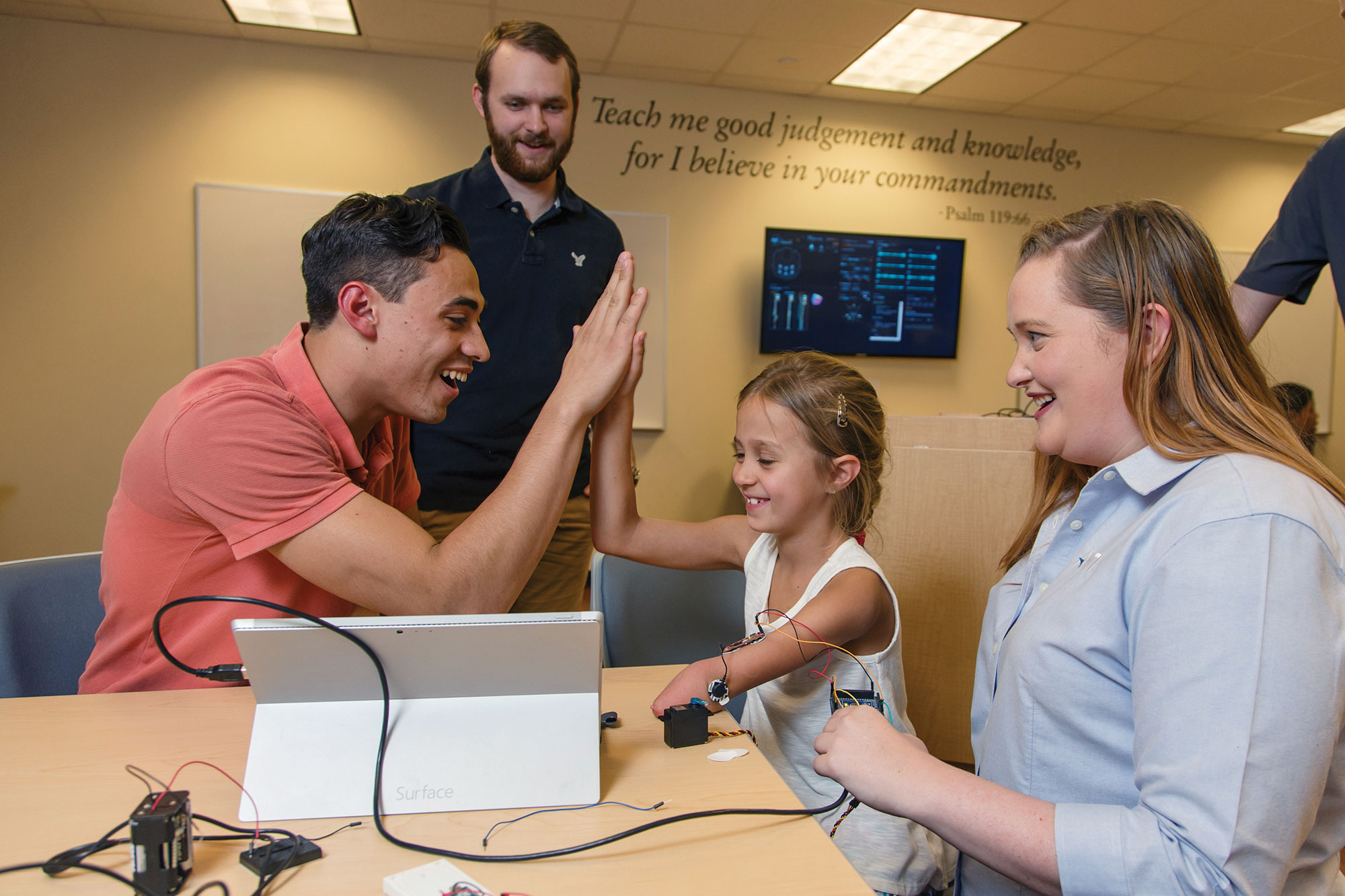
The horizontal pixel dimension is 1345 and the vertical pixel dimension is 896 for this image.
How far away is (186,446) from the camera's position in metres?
1.16

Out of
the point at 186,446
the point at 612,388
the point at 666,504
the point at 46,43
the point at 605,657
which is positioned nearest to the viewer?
the point at 186,446

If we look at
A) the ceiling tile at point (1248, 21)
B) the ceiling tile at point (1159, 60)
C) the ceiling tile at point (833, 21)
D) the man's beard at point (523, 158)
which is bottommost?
the man's beard at point (523, 158)

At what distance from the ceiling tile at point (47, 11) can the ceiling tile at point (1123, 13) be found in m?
4.26

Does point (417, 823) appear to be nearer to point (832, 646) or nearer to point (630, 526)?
point (832, 646)

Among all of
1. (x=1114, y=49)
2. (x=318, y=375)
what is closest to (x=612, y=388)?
(x=318, y=375)

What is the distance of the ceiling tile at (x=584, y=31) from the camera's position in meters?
3.74

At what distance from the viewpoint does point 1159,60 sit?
13.7ft

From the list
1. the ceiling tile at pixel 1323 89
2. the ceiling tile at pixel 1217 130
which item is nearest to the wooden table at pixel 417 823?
the ceiling tile at pixel 1323 89

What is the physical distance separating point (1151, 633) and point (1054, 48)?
415 centimetres

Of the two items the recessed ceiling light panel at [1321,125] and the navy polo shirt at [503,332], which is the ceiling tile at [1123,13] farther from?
the navy polo shirt at [503,332]

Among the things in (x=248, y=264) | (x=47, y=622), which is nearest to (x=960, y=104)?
(x=248, y=264)

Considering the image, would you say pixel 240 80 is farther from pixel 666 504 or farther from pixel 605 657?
pixel 605 657

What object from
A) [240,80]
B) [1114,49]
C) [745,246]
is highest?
[1114,49]

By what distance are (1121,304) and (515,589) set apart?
34.2 inches
